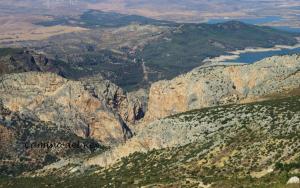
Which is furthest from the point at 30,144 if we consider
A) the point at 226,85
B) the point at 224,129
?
the point at 224,129

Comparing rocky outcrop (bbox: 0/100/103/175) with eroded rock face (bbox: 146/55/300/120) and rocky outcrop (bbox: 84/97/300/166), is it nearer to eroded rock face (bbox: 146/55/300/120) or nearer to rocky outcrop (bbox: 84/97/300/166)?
eroded rock face (bbox: 146/55/300/120)

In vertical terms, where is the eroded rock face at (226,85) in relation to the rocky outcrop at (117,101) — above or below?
above

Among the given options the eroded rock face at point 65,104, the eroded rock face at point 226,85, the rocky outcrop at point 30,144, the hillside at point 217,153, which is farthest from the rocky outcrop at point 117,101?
the hillside at point 217,153

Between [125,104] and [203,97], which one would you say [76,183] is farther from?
[125,104]

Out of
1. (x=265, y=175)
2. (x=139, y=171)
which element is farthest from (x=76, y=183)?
(x=265, y=175)

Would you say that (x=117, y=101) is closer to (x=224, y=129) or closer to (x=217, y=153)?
(x=224, y=129)

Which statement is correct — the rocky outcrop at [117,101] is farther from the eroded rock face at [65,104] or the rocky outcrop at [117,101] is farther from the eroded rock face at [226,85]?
the eroded rock face at [226,85]
